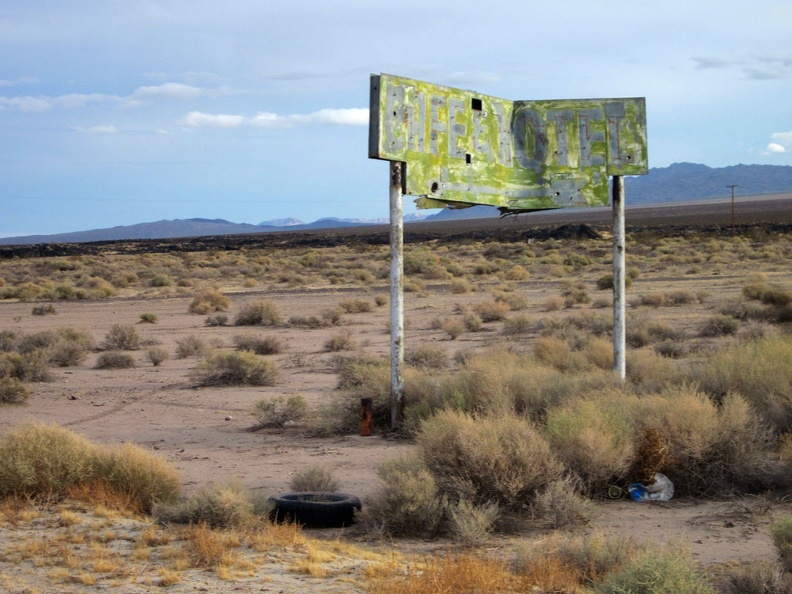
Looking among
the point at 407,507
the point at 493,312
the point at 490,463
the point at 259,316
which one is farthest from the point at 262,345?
the point at 407,507

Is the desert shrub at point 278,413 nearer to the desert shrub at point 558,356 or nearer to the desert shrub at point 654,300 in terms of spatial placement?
the desert shrub at point 558,356

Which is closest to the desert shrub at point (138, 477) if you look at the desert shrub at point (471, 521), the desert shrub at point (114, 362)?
the desert shrub at point (471, 521)

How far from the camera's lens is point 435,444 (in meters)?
8.56

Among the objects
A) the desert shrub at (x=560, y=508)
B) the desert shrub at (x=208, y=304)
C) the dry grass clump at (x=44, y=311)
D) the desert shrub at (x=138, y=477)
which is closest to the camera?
the desert shrub at (x=560, y=508)

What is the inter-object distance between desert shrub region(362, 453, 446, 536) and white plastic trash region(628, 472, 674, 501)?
6.41 ft

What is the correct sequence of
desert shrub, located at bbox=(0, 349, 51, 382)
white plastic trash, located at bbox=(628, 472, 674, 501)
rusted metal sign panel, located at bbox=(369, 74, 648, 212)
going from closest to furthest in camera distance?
white plastic trash, located at bbox=(628, 472, 674, 501) < rusted metal sign panel, located at bbox=(369, 74, 648, 212) < desert shrub, located at bbox=(0, 349, 51, 382)

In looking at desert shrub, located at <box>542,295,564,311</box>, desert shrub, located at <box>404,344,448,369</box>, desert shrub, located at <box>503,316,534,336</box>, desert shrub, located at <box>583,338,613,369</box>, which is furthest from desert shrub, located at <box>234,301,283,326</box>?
desert shrub, located at <box>583,338,613,369</box>

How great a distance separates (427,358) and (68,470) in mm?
9580

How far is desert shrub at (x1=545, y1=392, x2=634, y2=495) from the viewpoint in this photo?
877 cm

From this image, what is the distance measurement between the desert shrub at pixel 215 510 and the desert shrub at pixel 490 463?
1561 millimetres

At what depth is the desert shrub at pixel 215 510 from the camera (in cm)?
775

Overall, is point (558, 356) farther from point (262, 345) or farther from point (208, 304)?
point (208, 304)

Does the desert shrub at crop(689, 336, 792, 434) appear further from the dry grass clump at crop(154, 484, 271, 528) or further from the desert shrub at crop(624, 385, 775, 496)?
the dry grass clump at crop(154, 484, 271, 528)

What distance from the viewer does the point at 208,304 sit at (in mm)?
32219
